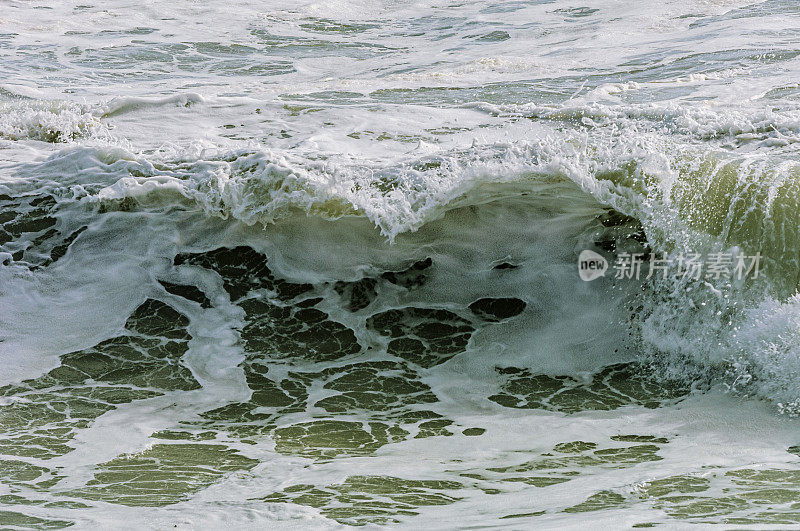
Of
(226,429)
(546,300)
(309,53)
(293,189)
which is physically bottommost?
(226,429)

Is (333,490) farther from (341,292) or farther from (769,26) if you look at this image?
(769,26)

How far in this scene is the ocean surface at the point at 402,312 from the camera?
3.47 m

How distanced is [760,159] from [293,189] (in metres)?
3.36

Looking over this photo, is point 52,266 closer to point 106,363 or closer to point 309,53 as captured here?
point 106,363

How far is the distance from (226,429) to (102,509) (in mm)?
1274

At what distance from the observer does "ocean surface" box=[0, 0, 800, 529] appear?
3469 millimetres

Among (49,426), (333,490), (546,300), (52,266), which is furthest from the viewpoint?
Result: (52,266)

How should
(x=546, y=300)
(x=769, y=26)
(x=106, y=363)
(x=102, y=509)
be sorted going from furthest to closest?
(x=769, y=26) → (x=546, y=300) → (x=106, y=363) → (x=102, y=509)

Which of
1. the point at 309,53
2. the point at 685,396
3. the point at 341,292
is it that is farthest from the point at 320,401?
the point at 309,53

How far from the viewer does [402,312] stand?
574 cm

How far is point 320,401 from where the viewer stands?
15.8 ft

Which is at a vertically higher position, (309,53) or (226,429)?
(309,53)

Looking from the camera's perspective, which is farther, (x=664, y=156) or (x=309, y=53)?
(x=309, y=53)

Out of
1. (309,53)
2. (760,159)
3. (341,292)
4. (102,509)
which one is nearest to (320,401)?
(341,292)
